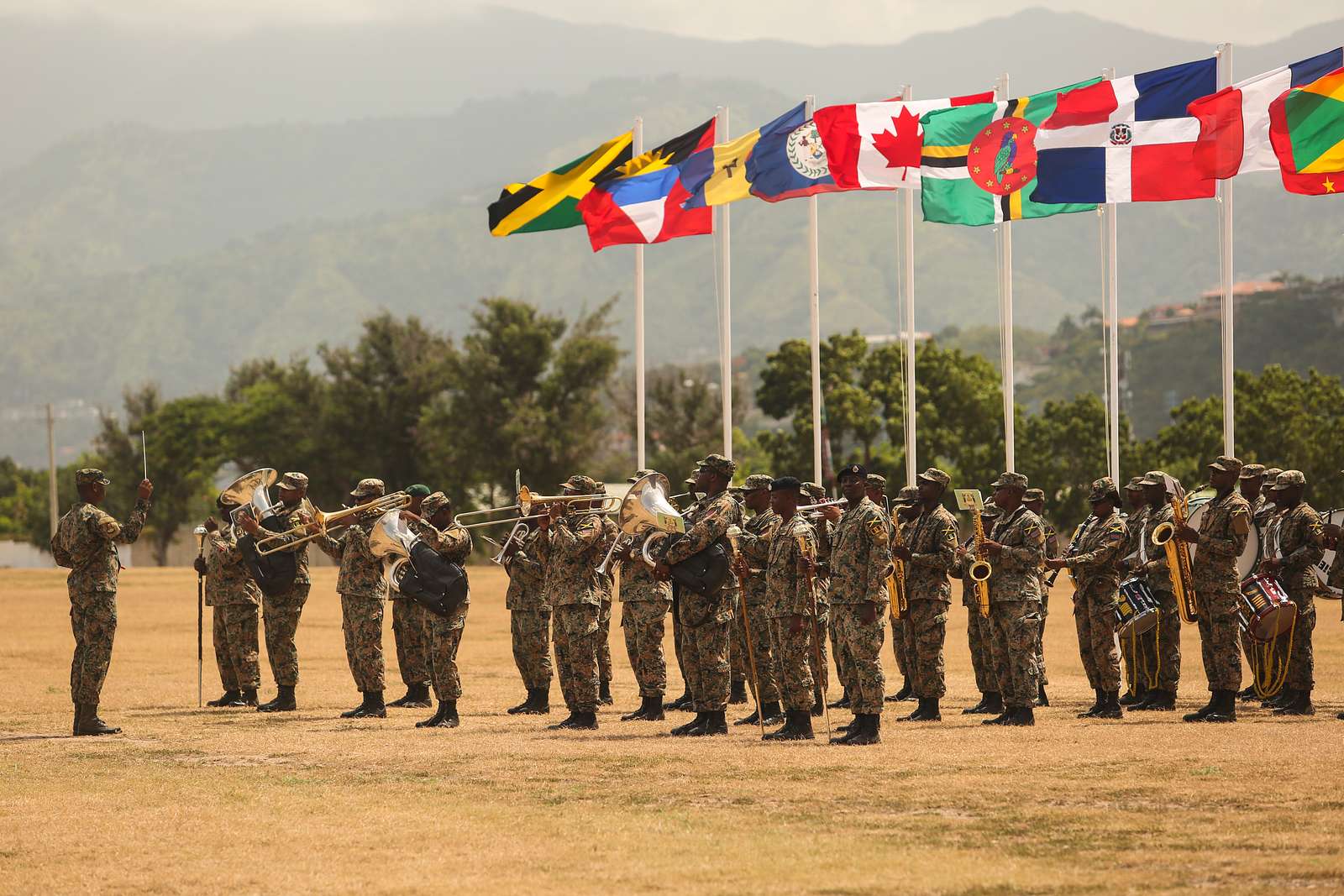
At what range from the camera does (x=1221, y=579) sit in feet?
45.8

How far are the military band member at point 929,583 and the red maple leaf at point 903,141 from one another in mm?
6226

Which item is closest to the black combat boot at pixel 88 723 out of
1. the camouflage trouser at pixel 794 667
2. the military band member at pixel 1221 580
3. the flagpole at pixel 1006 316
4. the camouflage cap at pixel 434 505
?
the camouflage cap at pixel 434 505

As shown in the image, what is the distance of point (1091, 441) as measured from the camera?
52.6m

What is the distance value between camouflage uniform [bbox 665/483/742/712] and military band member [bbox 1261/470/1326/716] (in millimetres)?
4781

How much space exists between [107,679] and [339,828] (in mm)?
11530

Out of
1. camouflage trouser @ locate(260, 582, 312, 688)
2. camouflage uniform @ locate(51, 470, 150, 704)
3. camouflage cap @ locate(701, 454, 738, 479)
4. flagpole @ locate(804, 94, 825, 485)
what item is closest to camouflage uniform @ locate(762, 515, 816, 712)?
camouflage cap @ locate(701, 454, 738, 479)

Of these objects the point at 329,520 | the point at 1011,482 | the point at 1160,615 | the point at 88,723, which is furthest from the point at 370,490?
the point at 1160,615

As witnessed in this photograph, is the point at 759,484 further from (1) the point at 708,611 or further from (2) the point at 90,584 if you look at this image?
(2) the point at 90,584

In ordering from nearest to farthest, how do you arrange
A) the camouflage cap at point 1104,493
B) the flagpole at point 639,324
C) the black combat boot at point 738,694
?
the camouflage cap at point 1104,493, the black combat boot at point 738,694, the flagpole at point 639,324

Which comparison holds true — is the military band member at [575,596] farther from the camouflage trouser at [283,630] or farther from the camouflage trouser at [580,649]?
the camouflage trouser at [283,630]

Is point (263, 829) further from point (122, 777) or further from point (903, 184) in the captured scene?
point (903, 184)

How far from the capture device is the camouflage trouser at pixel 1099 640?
46.7 ft

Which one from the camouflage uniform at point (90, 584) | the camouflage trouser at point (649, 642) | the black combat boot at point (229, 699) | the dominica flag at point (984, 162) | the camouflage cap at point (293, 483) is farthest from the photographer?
the dominica flag at point (984, 162)

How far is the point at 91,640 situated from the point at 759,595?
591 cm
